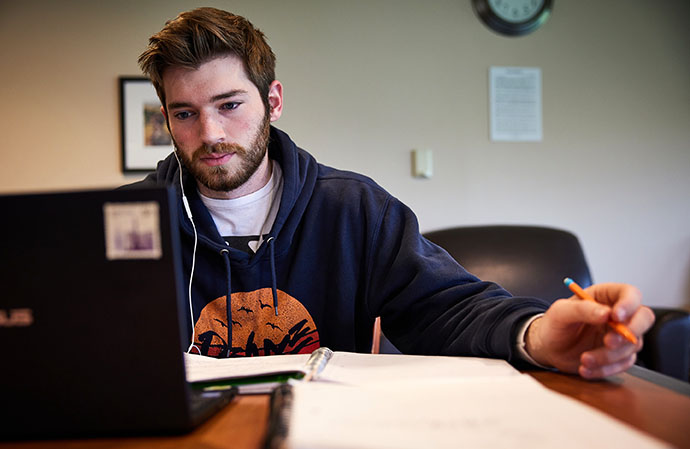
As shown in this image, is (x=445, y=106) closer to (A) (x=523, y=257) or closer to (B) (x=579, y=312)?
(A) (x=523, y=257)

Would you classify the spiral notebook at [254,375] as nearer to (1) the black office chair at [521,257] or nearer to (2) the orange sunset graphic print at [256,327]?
(2) the orange sunset graphic print at [256,327]

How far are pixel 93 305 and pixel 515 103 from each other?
210 cm

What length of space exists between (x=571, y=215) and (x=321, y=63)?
1258 mm

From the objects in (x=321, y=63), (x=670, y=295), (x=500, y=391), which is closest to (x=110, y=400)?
(x=500, y=391)

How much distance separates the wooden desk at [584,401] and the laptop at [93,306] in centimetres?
3

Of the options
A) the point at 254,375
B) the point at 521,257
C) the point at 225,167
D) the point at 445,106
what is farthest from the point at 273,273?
the point at 445,106

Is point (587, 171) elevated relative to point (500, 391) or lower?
elevated

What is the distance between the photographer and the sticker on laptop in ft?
1.37

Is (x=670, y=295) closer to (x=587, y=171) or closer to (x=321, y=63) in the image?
(x=587, y=171)

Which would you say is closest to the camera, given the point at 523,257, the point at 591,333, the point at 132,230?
the point at 132,230

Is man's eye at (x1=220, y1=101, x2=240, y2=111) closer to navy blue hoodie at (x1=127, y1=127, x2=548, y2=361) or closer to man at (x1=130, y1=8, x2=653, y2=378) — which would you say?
man at (x1=130, y1=8, x2=653, y2=378)

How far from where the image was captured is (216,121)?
1200mm

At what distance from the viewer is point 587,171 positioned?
229 cm

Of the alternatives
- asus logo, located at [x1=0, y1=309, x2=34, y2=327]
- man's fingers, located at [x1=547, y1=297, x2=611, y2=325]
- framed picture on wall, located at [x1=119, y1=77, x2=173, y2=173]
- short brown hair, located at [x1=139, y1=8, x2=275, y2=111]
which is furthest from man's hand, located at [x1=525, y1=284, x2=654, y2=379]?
framed picture on wall, located at [x1=119, y1=77, x2=173, y2=173]
